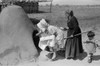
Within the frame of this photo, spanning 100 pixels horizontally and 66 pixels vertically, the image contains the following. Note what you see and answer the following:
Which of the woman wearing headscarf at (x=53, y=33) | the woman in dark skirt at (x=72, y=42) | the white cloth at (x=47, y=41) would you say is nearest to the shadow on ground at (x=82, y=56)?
the woman in dark skirt at (x=72, y=42)

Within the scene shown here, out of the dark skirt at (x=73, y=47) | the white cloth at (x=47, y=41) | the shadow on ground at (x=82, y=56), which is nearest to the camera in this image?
the white cloth at (x=47, y=41)

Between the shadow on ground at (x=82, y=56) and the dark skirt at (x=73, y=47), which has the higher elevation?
the dark skirt at (x=73, y=47)

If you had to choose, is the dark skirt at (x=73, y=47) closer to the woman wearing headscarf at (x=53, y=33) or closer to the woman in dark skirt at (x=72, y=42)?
the woman in dark skirt at (x=72, y=42)

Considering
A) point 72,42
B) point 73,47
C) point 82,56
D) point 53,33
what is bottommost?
point 82,56

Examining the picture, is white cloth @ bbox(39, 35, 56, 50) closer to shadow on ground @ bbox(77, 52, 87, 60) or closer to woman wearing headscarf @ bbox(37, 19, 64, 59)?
woman wearing headscarf @ bbox(37, 19, 64, 59)

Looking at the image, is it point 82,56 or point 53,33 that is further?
point 82,56

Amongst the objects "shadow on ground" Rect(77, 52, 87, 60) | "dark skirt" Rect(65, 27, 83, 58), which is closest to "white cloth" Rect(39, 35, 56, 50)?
"dark skirt" Rect(65, 27, 83, 58)

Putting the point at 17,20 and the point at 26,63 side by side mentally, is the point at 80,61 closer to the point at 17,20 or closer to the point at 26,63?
the point at 26,63

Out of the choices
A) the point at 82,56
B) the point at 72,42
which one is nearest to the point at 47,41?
the point at 72,42

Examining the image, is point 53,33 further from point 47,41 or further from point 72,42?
point 72,42

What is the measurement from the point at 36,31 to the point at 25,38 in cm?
56

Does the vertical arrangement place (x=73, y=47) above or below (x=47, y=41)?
below

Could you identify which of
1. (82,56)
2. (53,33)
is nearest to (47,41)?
(53,33)

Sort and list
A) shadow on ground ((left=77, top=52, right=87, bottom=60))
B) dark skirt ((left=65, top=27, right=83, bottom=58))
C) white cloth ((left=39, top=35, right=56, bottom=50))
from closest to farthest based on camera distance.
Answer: white cloth ((left=39, top=35, right=56, bottom=50))
dark skirt ((left=65, top=27, right=83, bottom=58))
shadow on ground ((left=77, top=52, right=87, bottom=60))
